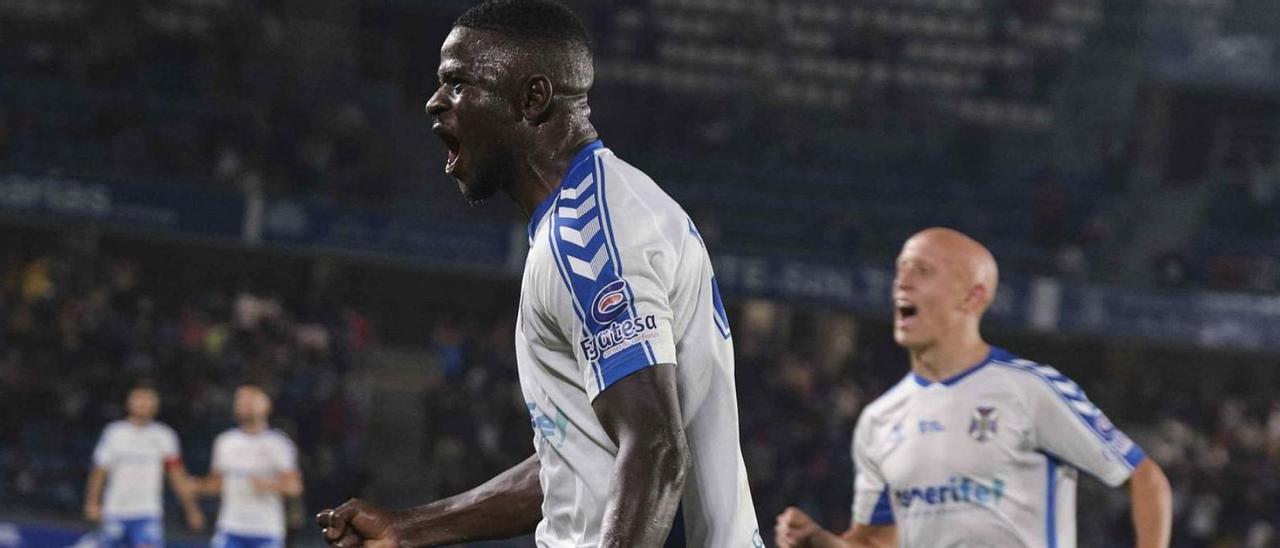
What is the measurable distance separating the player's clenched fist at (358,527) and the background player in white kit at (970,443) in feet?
6.02

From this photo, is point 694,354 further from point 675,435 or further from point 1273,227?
point 1273,227

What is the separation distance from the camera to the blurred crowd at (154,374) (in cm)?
1488

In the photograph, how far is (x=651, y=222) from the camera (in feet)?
8.21

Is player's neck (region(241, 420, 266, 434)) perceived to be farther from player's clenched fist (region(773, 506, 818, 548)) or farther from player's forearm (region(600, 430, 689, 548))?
player's forearm (region(600, 430, 689, 548))

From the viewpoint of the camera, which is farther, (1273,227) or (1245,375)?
(1245,375)

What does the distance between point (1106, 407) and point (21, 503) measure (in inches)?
447

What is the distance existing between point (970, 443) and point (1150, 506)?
1.70ft

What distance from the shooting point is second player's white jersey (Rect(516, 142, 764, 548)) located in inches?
95.4

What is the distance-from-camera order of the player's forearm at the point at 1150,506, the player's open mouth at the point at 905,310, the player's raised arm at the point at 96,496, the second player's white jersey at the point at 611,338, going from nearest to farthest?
the second player's white jersey at the point at 611,338
the player's forearm at the point at 1150,506
the player's open mouth at the point at 905,310
the player's raised arm at the point at 96,496

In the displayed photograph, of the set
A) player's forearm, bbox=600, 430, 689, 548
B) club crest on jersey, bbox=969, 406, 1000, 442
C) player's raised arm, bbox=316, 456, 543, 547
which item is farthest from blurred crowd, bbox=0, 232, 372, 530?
player's forearm, bbox=600, 430, 689, 548

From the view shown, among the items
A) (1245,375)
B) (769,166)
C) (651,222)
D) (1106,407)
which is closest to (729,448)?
(651,222)

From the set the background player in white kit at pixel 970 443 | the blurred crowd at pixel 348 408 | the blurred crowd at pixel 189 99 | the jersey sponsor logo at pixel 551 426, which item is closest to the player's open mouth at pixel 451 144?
the jersey sponsor logo at pixel 551 426

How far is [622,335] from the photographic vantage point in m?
2.38

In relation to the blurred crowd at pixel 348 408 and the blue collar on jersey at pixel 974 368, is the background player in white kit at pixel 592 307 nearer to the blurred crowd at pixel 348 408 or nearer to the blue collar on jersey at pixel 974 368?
the blue collar on jersey at pixel 974 368
